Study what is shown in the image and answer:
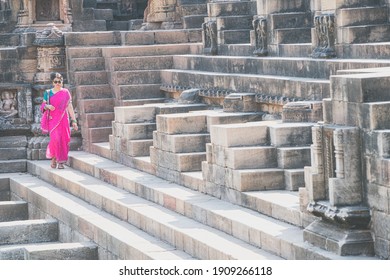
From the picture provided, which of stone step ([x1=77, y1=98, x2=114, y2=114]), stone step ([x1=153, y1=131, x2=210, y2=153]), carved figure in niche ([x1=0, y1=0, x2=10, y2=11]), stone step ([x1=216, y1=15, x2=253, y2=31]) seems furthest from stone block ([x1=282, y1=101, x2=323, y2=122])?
carved figure in niche ([x1=0, y1=0, x2=10, y2=11])

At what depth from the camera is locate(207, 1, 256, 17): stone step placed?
26.0 m

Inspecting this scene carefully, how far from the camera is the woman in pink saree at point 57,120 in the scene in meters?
24.2

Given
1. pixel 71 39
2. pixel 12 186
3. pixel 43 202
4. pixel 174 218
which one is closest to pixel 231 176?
pixel 174 218

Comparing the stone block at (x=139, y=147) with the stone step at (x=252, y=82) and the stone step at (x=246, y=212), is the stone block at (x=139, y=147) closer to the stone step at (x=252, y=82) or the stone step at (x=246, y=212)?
the stone step at (x=246, y=212)

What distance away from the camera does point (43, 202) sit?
2219 cm

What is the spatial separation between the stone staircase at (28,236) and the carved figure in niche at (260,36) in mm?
4424

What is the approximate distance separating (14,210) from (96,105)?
11.8 ft

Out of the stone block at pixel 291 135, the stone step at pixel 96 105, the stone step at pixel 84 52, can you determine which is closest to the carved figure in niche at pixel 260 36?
the stone step at pixel 96 105

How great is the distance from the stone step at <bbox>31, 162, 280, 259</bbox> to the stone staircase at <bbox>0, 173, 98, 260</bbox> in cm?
70

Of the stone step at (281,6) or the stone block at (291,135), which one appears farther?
the stone step at (281,6)

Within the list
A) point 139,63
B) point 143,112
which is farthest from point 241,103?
point 139,63

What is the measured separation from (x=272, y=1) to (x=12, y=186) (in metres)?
5.62

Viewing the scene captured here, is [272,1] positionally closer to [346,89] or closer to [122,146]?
[122,146]

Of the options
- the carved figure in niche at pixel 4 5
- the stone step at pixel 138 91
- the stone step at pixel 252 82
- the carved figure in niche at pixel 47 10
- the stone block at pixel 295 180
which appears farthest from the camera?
the carved figure in niche at pixel 4 5
